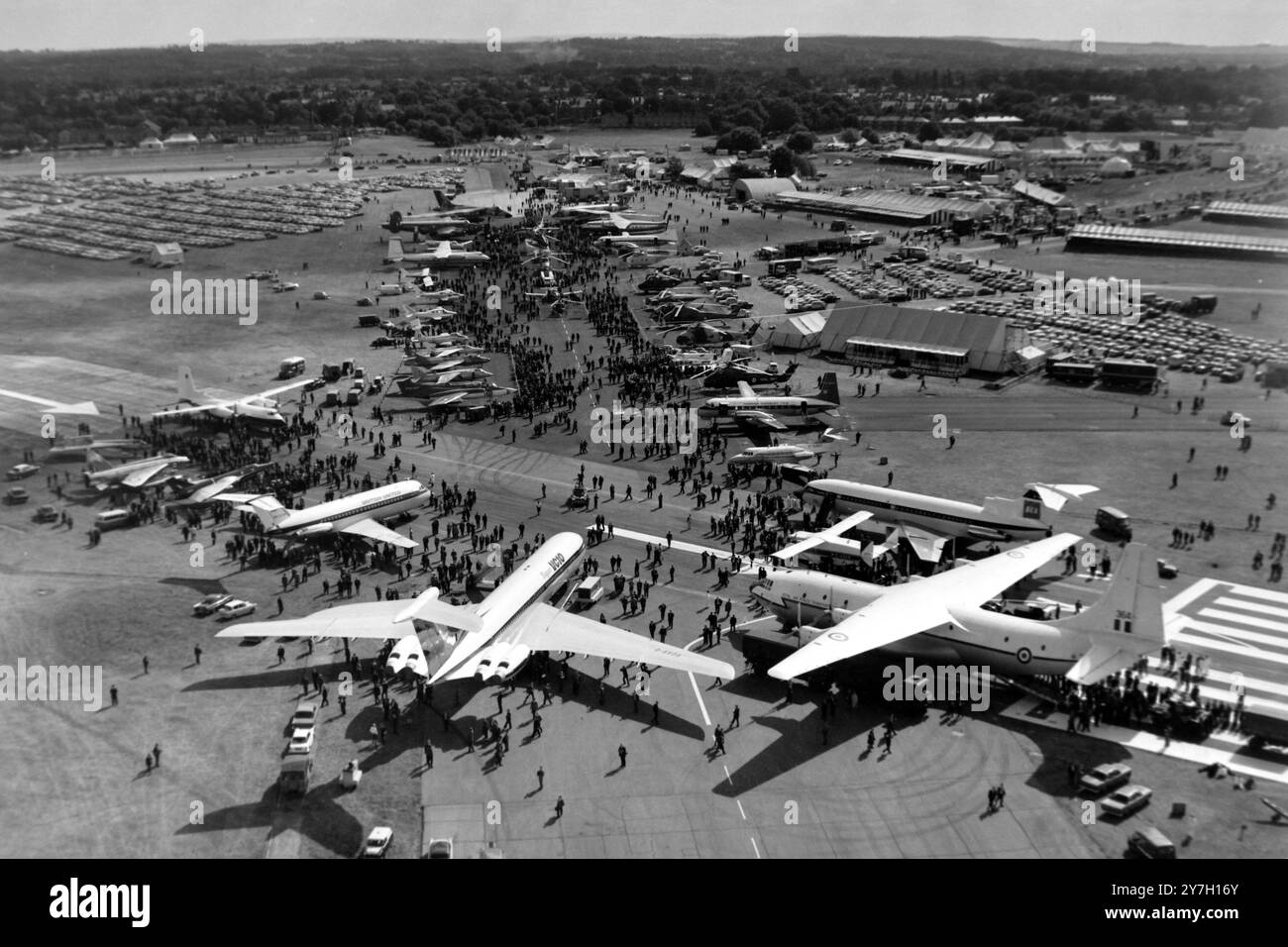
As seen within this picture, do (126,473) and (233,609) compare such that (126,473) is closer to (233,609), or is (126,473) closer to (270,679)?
(233,609)

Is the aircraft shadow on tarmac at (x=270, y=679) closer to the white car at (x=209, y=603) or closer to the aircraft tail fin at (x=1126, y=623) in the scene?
the white car at (x=209, y=603)

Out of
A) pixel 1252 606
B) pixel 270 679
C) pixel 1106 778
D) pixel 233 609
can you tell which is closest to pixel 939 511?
pixel 1252 606

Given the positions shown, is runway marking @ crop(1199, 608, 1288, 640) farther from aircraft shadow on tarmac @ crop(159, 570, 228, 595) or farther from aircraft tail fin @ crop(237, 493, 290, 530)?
aircraft shadow on tarmac @ crop(159, 570, 228, 595)

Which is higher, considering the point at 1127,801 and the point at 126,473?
the point at 126,473

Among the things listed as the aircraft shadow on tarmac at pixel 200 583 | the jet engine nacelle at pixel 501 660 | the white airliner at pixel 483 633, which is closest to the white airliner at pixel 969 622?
the white airliner at pixel 483 633

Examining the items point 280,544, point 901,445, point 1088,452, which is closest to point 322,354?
point 280,544
